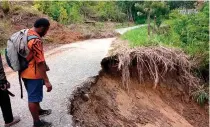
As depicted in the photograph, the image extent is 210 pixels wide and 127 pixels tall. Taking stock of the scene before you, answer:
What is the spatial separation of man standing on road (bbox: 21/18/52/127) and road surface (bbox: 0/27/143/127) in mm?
A: 663

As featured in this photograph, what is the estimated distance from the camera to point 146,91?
9258mm

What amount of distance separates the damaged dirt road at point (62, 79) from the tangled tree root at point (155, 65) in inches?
27.5

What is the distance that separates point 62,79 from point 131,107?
179cm

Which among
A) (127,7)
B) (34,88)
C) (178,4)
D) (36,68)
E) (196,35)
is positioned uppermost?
(36,68)

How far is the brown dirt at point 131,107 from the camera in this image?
698 centimetres

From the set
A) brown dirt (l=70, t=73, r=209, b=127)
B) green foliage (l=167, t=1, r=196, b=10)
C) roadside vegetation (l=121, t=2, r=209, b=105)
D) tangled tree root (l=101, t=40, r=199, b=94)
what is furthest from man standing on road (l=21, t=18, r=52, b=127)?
green foliage (l=167, t=1, r=196, b=10)

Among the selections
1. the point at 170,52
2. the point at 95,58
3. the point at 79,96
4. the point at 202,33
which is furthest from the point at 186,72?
the point at 79,96

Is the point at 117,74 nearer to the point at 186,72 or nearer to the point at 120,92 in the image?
the point at 120,92

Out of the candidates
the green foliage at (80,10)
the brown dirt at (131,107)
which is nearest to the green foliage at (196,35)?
the brown dirt at (131,107)

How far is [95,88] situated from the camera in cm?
819

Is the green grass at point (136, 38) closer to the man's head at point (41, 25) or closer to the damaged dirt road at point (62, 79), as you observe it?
the damaged dirt road at point (62, 79)

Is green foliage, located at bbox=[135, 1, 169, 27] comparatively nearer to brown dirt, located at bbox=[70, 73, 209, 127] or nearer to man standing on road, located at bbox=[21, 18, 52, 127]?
brown dirt, located at bbox=[70, 73, 209, 127]

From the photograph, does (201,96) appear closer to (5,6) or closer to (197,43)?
(197,43)

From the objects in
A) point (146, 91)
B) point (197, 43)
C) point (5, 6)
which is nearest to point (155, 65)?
point (146, 91)
